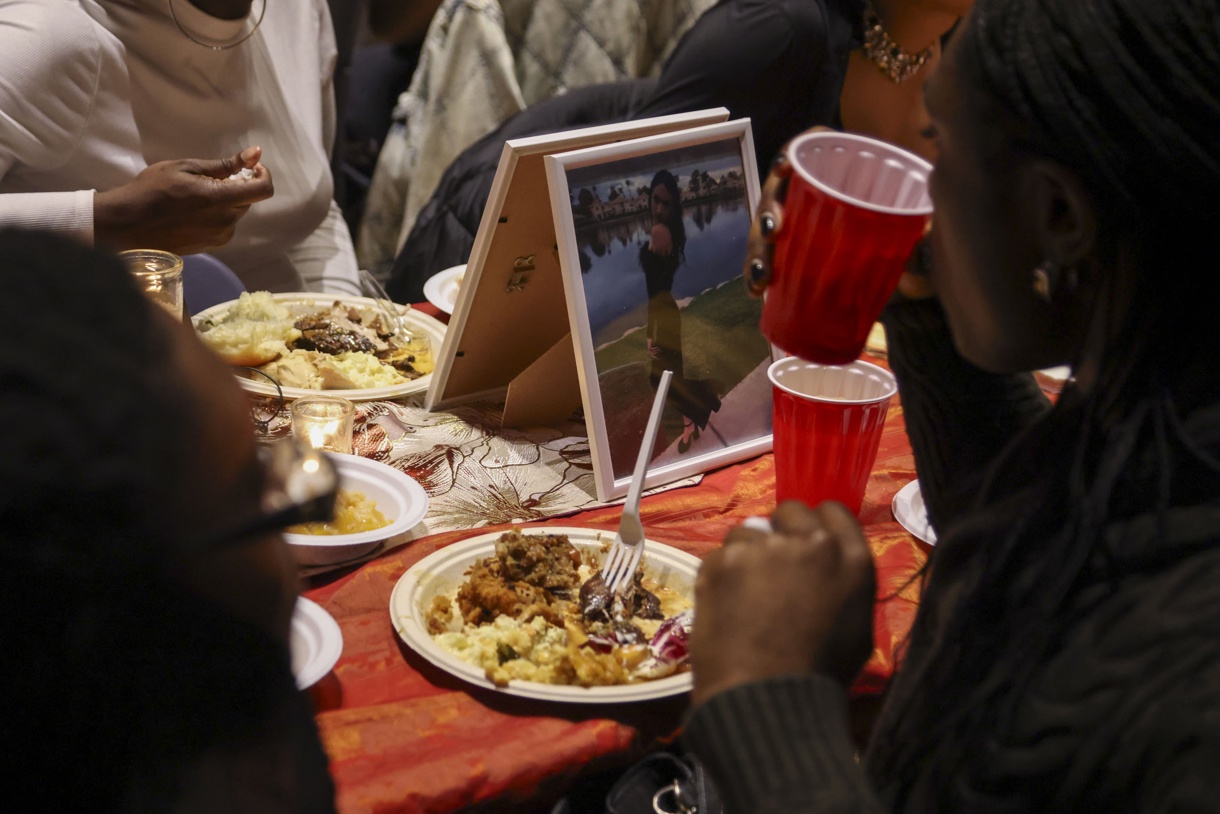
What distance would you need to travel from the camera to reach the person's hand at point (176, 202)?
91.3 inches

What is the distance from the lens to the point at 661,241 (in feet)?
6.21

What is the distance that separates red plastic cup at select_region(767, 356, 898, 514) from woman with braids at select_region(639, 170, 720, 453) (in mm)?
239

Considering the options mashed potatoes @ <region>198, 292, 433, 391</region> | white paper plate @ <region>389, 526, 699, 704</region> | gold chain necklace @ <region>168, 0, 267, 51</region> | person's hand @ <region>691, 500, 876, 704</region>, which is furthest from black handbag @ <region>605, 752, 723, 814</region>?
gold chain necklace @ <region>168, 0, 267, 51</region>

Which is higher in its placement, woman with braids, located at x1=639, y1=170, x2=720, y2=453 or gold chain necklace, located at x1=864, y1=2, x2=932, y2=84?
gold chain necklace, located at x1=864, y1=2, x2=932, y2=84

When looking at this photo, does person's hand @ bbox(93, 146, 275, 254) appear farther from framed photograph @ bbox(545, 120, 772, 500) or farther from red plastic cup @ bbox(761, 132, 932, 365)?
red plastic cup @ bbox(761, 132, 932, 365)

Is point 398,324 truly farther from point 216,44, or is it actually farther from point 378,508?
point 216,44

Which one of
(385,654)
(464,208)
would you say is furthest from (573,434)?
(464,208)

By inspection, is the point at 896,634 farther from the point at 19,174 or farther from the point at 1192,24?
the point at 19,174

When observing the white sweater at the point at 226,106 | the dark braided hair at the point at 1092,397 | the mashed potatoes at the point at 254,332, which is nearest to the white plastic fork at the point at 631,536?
the dark braided hair at the point at 1092,397

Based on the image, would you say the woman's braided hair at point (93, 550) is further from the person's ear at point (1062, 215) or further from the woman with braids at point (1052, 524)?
the person's ear at point (1062, 215)

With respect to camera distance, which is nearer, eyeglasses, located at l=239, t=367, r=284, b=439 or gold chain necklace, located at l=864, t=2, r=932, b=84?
eyeglasses, located at l=239, t=367, r=284, b=439

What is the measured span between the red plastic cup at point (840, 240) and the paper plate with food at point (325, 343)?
1.10 meters

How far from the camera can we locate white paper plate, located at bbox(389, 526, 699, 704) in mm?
1261

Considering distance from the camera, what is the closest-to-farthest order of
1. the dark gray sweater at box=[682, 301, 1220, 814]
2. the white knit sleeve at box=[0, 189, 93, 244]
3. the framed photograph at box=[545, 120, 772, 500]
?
the dark gray sweater at box=[682, 301, 1220, 814], the framed photograph at box=[545, 120, 772, 500], the white knit sleeve at box=[0, 189, 93, 244]
